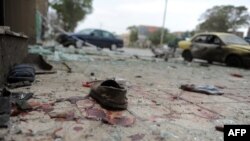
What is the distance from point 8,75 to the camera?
3783 millimetres

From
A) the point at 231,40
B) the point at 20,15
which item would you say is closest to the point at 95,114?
the point at 20,15

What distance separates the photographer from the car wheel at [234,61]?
10477mm

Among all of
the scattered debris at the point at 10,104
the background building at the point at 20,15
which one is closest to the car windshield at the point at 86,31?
the background building at the point at 20,15

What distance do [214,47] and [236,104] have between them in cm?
806

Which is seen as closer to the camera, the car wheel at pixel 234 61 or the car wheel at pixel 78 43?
the car wheel at pixel 234 61

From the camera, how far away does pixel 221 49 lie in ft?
36.0

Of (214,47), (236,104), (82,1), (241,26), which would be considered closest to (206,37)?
(214,47)

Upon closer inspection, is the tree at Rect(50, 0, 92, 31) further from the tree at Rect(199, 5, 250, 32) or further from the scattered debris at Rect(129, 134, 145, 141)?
the scattered debris at Rect(129, 134, 145, 141)

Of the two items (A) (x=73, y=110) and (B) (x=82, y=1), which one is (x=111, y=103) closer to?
(A) (x=73, y=110)

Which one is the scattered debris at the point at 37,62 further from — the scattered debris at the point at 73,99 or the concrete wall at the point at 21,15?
the scattered debris at the point at 73,99

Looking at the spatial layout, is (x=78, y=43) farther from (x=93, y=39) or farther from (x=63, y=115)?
(x=63, y=115)

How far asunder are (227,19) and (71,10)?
20.6 metres

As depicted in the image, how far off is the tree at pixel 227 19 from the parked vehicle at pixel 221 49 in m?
26.4

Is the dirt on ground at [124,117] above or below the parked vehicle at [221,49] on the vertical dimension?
below
